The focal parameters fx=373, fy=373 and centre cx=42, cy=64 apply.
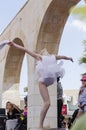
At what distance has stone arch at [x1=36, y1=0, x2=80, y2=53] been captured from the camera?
1020cm

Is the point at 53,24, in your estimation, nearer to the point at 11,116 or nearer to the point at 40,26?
the point at 40,26

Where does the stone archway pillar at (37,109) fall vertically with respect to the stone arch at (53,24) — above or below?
below

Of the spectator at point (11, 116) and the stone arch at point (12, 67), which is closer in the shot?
the spectator at point (11, 116)

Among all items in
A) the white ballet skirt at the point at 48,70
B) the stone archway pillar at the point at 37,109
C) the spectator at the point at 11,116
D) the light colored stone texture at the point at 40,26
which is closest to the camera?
the white ballet skirt at the point at 48,70

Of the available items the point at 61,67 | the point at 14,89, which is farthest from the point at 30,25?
the point at 61,67

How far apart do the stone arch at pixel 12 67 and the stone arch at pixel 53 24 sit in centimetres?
463

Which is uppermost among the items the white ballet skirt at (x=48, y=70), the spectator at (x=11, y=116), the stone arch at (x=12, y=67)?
the stone arch at (x=12, y=67)

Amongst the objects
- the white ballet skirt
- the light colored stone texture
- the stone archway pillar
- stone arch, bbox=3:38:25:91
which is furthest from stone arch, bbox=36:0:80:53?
the white ballet skirt

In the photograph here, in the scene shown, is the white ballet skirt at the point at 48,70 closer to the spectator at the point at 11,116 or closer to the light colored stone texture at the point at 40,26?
the spectator at the point at 11,116

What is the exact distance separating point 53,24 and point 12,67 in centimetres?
607

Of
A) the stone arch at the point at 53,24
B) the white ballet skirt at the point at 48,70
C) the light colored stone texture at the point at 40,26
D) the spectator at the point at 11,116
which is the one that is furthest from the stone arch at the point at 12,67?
the white ballet skirt at the point at 48,70

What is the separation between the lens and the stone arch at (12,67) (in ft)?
52.3

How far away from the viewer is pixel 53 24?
10.7 metres

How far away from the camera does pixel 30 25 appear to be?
39.2 ft
